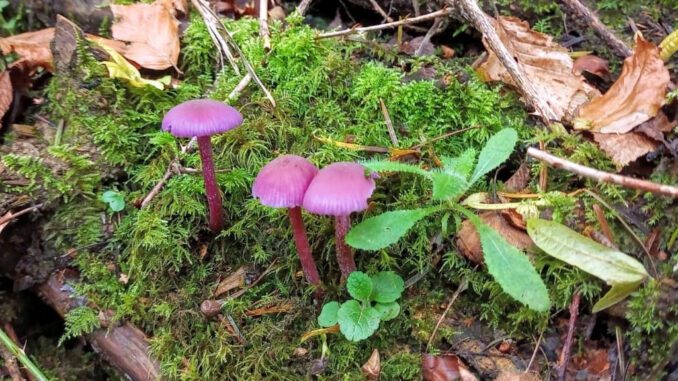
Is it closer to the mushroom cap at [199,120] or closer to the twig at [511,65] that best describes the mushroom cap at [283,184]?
the mushroom cap at [199,120]

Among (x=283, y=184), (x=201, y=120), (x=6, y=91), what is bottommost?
(x=6, y=91)

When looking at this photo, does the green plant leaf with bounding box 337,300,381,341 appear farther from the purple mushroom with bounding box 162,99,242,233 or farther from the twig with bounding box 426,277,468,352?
the purple mushroom with bounding box 162,99,242,233

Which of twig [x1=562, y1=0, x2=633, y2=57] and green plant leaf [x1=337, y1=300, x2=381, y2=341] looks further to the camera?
twig [x1=562, y1=0, x2=633, y2=57]

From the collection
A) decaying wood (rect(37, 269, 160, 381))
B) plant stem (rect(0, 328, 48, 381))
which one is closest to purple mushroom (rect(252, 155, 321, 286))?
decaying wood (rect(37, 269, 160, 381))

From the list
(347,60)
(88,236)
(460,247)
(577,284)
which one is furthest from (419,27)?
(88,236)

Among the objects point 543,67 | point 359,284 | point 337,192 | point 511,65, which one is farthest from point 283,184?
point 543,67

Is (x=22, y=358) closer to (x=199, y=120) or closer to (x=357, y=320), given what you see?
(x=199, y=120)
